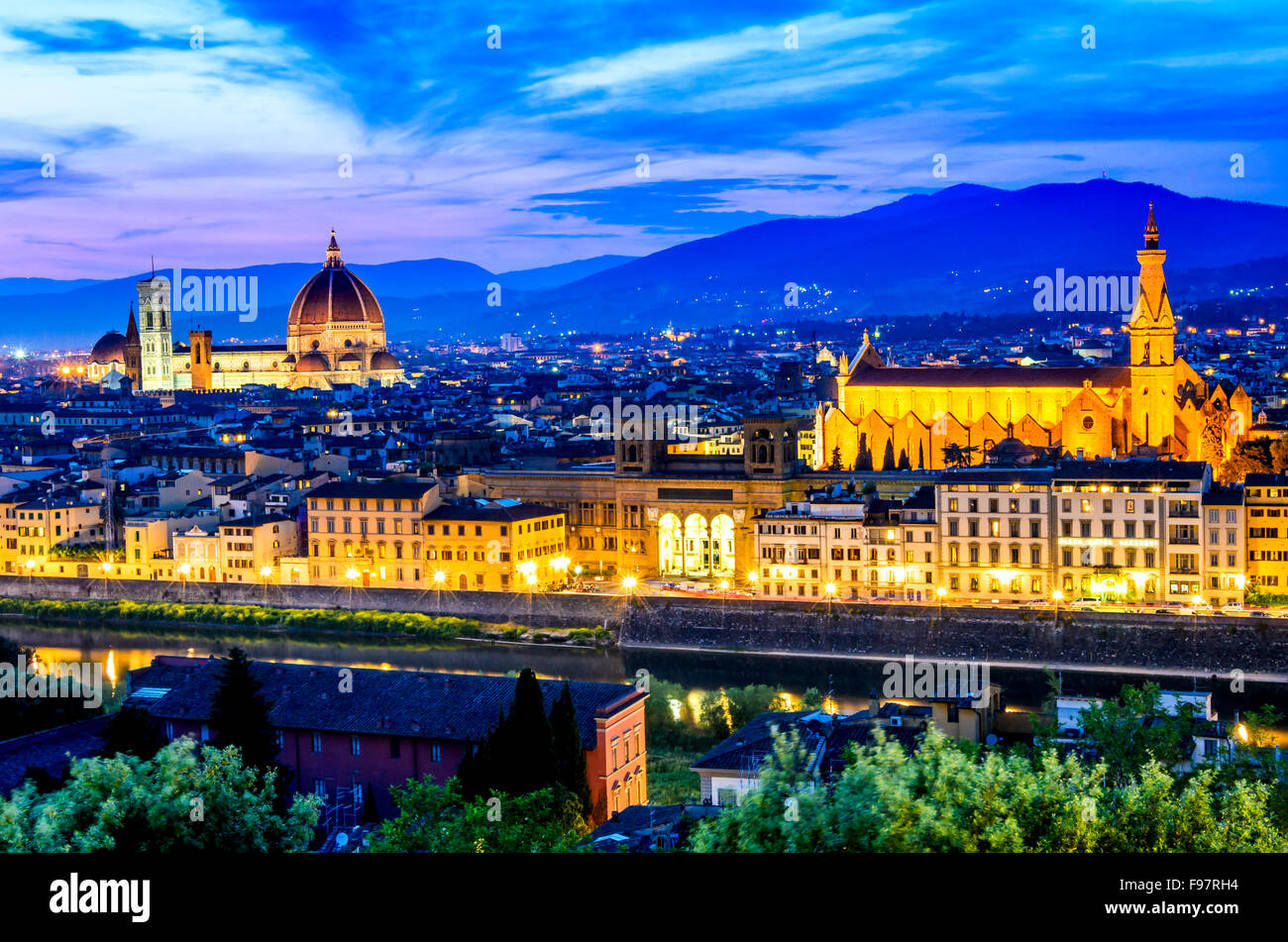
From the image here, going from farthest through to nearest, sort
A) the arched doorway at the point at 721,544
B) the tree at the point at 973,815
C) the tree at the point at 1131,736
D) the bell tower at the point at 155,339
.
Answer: the bell tower at the point at 155,339 → the arched doorway at the point at 721,544 → the tree at the point at 1131,736 → the tree at the point at 973,815

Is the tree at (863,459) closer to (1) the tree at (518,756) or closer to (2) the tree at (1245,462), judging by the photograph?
(2) the tree at (1245,462)

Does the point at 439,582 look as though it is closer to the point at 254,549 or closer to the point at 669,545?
the point at 254,549

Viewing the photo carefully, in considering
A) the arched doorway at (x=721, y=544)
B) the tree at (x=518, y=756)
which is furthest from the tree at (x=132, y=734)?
the arched doorway at (x=721, y=544)

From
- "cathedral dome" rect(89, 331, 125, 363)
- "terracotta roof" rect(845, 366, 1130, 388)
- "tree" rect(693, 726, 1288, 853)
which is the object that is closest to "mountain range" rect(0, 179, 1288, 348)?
"cathedral dome" rect(89, 331, 125, 363)

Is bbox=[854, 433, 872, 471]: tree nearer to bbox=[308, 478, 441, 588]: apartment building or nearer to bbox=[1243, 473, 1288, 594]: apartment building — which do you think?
bbox=[308, 478, 441, 588]: apartment building

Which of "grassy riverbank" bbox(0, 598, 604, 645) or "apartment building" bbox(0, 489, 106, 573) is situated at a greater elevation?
"apartment building" bbox(0, 489, 106, 573)

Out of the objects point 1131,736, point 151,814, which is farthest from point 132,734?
point 1131,736

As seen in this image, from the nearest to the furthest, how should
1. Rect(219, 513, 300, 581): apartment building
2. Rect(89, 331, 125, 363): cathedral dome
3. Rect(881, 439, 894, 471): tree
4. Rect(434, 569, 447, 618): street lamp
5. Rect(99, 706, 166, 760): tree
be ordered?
1. Rect(99, 706, 166, 760): tree
2. Rect(434, 569, 447, 618): street lamp
3. Rect(219, 513, 300, 581): apartment building
4. Rect(881, 439, 894, 471): tree
5. Rect(89, 331, 125, 363): cathedral dome
